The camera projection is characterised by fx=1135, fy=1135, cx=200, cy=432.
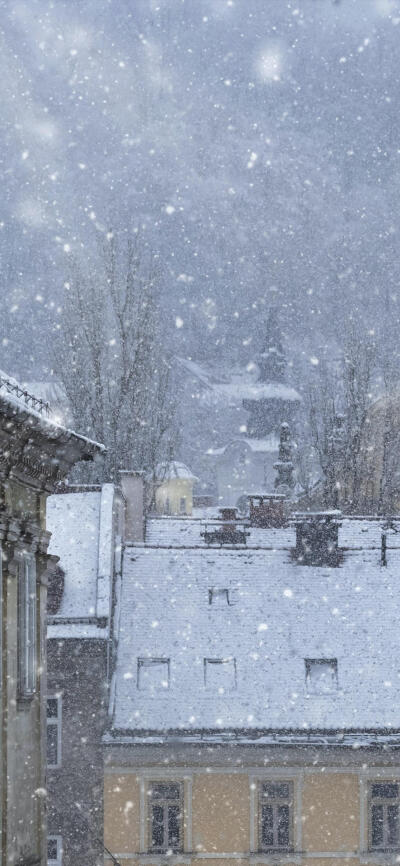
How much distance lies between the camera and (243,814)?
2120cm

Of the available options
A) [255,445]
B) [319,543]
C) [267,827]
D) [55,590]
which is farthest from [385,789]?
[255,445]

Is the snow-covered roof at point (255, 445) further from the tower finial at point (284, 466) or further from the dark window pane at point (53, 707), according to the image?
the dark window pane at point (53, 707)

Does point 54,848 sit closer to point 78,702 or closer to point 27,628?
point 78,702

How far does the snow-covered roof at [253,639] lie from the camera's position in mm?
21828

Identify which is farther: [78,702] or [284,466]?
[284,466]

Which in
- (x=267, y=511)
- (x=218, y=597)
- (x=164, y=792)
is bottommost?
(x=164, y=792)

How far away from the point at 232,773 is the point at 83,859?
317cm

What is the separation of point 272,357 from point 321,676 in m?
118

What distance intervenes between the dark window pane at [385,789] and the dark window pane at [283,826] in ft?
5.54

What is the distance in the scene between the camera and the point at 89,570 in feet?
77.0

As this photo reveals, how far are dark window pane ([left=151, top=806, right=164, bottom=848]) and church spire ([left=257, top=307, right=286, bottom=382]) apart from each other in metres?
117

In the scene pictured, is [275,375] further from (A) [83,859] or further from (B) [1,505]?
(B) [1,505]

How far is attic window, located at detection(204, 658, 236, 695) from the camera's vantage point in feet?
73.3

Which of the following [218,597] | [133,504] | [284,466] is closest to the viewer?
[218,597]
